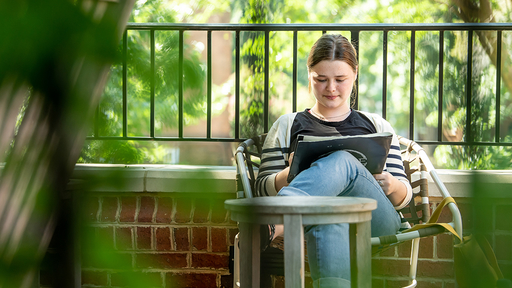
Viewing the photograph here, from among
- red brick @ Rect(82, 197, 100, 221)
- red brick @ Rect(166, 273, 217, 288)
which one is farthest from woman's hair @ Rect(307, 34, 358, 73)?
red brick @ Rect(82, 197, 100, 221)

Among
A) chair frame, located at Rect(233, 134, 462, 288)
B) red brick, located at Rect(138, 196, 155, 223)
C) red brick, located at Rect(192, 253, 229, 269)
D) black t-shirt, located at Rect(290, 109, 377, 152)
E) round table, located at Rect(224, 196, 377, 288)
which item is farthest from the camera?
red brick, located at Rect(192, 253, 229, 269)

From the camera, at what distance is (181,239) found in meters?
2.28

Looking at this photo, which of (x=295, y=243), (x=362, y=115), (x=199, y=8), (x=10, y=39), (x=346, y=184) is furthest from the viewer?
(x=362, y=115)

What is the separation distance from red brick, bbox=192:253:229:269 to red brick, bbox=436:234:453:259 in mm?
1079

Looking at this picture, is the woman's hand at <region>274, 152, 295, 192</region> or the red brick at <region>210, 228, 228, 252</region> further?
the red brick at <region>210, 228, 228, 252</region>

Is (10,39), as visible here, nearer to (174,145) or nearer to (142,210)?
(174,145)

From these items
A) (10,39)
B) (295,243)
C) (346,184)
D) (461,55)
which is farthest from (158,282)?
(346,184)

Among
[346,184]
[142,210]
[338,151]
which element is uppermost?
[338,151]

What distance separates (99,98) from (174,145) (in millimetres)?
84

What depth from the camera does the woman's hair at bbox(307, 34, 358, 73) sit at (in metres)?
1.96

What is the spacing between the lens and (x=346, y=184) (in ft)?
5.32

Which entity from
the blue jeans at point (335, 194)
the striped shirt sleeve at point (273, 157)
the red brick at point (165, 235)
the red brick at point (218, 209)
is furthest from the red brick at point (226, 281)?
the red brick at point (218, 209)

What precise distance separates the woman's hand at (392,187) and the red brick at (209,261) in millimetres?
923

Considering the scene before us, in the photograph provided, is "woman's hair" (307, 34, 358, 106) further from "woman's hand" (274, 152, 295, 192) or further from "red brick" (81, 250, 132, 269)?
"red brick" (81, 250, 132, 269)
